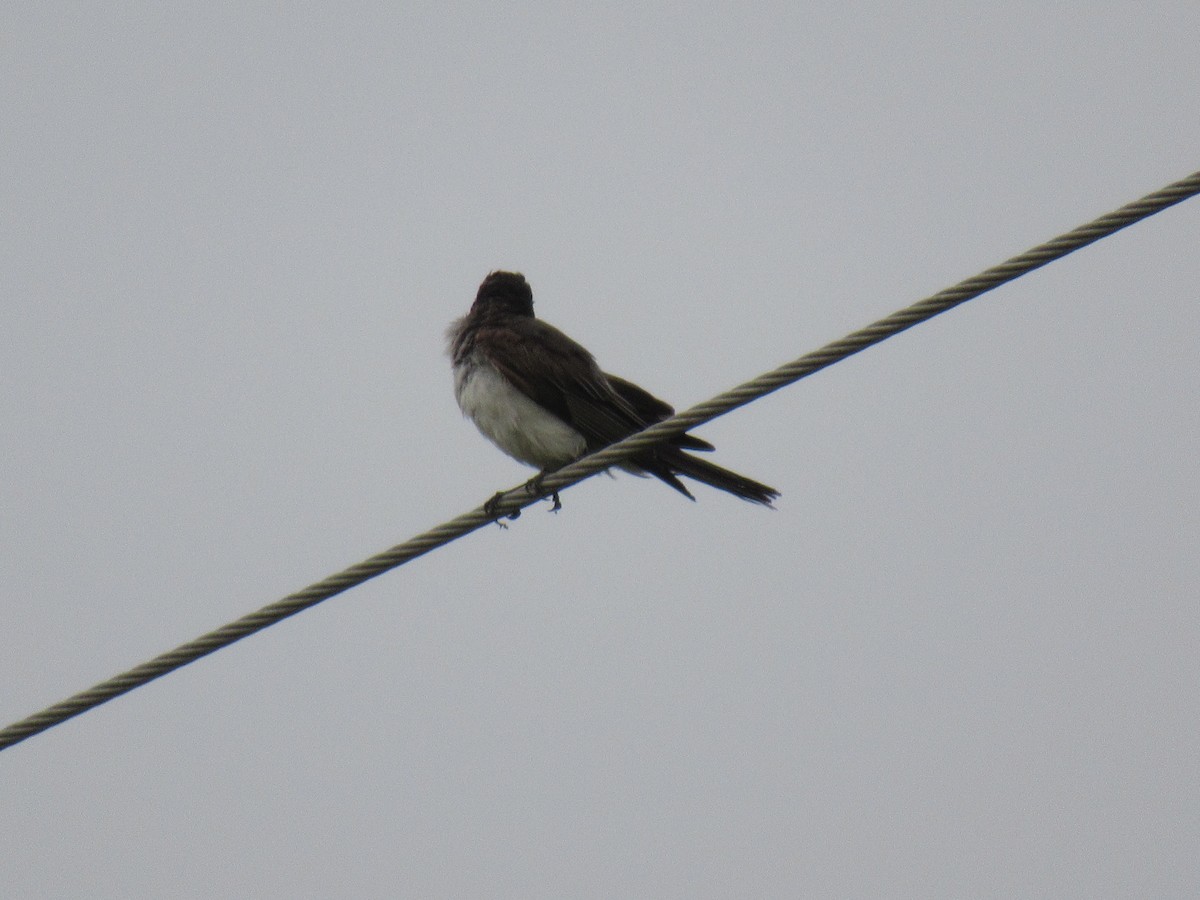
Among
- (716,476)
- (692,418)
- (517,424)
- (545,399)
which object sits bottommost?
(692,418)

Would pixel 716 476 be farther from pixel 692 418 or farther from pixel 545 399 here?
pixel 692 418

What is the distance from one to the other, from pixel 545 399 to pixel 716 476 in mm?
1330

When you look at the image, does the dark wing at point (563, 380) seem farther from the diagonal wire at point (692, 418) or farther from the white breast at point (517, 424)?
the diagonal wire at point (692, 418)

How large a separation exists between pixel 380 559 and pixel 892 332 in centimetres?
176

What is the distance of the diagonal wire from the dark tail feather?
1.30 meters

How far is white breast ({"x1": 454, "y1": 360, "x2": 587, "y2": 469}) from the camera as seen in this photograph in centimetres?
730

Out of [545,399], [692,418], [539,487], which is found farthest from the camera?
[545,399]

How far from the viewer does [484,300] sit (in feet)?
28.5

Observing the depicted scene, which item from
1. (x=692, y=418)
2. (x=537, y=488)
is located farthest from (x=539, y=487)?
(x=692, y=418)

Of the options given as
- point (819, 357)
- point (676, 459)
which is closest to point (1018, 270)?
point (819, 357)

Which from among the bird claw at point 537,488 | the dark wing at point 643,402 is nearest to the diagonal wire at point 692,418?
the bird claw at point 537,488

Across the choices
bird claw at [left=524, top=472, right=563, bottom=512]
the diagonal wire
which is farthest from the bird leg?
the diagonal wire

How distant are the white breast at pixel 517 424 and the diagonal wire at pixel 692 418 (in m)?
2.29

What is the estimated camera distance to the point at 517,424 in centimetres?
738
